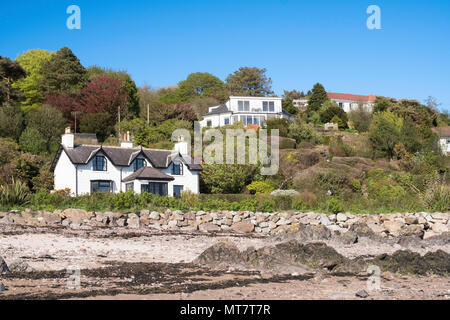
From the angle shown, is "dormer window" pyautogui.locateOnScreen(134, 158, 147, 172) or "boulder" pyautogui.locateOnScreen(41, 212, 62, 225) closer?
"boulder" pyautogui.locateOnScreen(41, 212, 62, 225)

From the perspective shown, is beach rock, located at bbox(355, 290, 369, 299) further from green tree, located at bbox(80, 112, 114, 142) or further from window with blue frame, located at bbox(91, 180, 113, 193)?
green tree, located at bbox(80, 112, 114, 142)

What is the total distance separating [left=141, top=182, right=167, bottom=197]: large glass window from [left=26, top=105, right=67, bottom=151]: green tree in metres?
11.9

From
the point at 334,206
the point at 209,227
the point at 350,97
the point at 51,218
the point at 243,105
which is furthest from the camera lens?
the point at 350,97

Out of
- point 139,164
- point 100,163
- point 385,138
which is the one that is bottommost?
point 139,164

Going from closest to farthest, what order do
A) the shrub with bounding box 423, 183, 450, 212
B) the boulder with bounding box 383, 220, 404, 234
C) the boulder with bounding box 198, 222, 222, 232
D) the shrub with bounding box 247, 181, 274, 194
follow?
the boulder with bounding box 383, 220, 404, 234 → the boulder with bounding box 198, 222, 222, 232 → the shrub with bounding box 423, 183, 450, 212 → the shrub with bounding box 247, 181, 274, 194

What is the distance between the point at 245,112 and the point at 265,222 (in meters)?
34.2

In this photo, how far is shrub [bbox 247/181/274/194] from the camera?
33.8 meters

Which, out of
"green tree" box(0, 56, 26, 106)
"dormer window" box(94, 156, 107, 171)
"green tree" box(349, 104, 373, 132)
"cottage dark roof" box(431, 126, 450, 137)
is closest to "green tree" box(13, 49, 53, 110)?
"green tree" box(0, 56, 26, 106)

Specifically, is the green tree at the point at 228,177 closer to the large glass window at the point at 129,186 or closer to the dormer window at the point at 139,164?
the dormer window at the point at 139,164

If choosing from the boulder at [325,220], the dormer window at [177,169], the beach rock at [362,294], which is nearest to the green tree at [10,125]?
the dormer window at [177,169]

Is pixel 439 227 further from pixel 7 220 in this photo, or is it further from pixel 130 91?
pixel 130 91

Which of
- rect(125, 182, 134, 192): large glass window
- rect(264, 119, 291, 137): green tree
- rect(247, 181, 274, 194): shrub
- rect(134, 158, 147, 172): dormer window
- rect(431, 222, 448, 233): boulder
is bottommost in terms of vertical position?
rect(431, 222, 448, 233): boulder

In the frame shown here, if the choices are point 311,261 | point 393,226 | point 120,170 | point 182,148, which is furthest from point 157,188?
point 311,261

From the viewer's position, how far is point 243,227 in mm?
26828
